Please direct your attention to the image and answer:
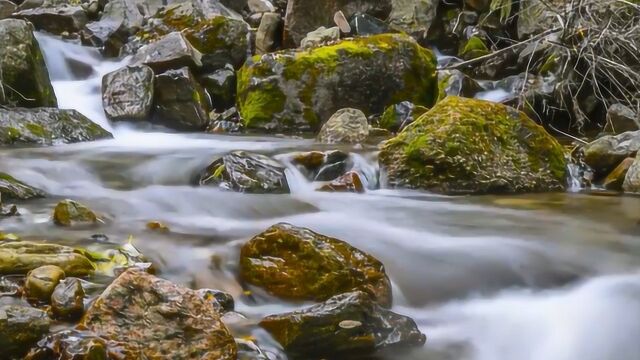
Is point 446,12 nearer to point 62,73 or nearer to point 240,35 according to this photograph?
point 240,35

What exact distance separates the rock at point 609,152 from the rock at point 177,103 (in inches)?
190

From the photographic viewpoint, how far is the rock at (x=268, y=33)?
11570 mm

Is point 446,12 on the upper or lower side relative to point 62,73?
upper

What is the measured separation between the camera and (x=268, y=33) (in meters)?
11.7

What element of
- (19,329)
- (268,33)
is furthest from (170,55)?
(19,329)

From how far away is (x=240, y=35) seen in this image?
1065 cm

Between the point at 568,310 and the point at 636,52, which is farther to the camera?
the point at 636,52

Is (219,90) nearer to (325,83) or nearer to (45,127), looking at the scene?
(325,83)

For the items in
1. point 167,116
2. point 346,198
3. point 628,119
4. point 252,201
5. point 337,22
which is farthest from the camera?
point 337,22

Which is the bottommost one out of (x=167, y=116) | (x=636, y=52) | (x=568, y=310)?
(x=167, y=116)

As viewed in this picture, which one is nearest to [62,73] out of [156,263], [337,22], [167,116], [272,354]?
[167,116]

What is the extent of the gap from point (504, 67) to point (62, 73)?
6.51 metres

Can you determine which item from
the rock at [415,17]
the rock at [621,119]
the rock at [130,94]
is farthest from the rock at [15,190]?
the rock at [415,17]

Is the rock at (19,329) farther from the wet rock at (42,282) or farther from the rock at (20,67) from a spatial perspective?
the rock at (20,67)
